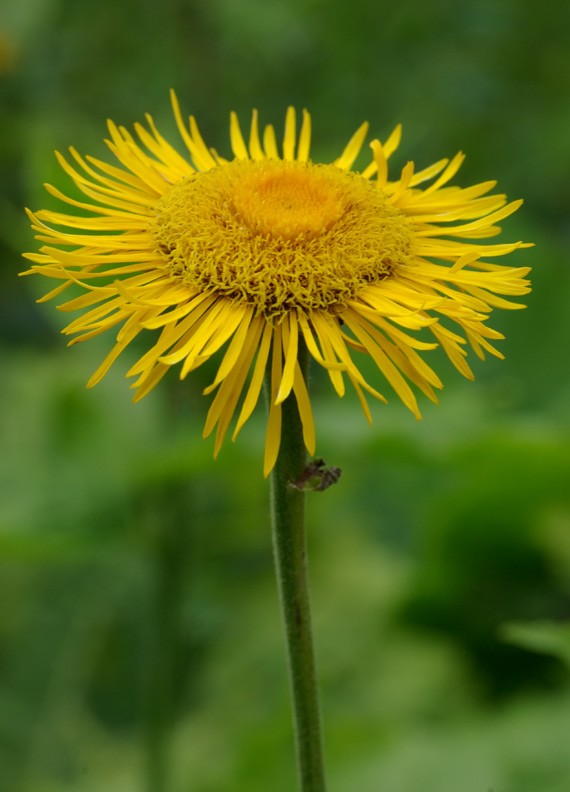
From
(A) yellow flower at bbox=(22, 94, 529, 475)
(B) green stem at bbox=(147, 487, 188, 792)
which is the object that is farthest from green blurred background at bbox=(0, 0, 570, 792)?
(A) yellow flower at bbox=(22, 94, 529, 475)

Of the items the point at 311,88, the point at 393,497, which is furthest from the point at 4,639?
the point at 311,88

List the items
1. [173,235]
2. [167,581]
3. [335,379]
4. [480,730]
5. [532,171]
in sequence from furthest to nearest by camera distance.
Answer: [532,171] → [167,581] → [480,730] → [173,235] → [335,379]

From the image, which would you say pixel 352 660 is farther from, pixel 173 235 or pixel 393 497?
pixel 173 235

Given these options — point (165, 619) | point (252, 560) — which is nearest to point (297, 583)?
point (165, 619)

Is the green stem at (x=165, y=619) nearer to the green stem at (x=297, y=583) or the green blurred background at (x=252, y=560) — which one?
the green blurred background at (x=252, y=560)

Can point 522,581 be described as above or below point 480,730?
above
